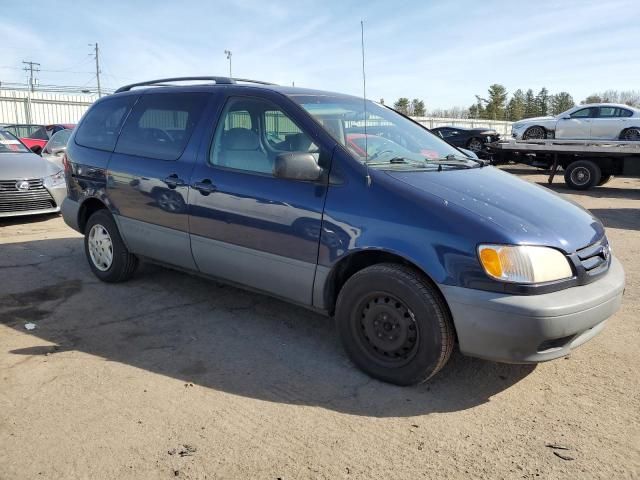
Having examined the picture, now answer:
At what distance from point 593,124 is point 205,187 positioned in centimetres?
1761

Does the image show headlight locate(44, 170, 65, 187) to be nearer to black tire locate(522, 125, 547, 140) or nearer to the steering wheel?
the steering wheel

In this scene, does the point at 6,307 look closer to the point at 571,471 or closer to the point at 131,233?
the point at 131,233

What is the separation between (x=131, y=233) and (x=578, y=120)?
58.0 ft

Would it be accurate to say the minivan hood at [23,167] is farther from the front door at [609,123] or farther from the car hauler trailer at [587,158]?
the front door at [609,123]

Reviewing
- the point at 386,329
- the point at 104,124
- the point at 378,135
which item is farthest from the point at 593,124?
the point at 386,329

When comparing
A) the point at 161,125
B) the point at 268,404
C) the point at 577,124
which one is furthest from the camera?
the point at 577,124

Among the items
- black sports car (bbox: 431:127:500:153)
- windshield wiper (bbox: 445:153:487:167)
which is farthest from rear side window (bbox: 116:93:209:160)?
black sports car (bbox: 431:127:500:153)

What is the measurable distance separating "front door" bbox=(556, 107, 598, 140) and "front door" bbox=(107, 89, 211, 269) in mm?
17159

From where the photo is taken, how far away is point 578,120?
18.3m

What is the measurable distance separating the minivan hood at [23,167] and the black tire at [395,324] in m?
6.87

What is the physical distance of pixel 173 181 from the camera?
426 centimetres

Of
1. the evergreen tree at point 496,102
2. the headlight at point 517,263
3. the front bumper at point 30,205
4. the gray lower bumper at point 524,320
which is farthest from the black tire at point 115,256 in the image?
the evergreen tree at point 496,102

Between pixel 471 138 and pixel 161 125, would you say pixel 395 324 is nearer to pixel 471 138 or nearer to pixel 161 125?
pixel 161 125

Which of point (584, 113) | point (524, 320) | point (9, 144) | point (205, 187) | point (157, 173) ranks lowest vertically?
point (524, 320)
